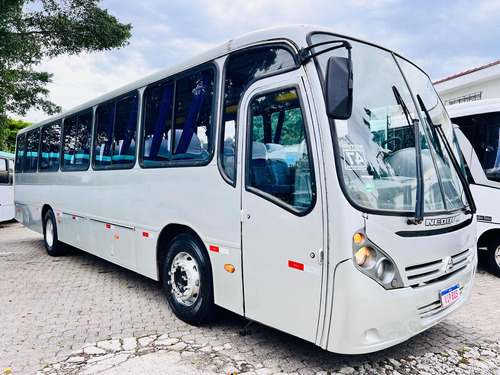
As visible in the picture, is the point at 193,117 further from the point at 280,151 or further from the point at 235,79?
the point at 280,151

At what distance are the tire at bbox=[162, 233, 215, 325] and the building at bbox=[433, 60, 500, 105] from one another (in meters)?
13.6

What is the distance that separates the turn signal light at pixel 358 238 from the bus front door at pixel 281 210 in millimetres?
245

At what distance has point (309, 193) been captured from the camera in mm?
3209

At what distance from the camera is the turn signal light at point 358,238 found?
2.98 meters

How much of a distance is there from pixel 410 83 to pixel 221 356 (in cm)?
312

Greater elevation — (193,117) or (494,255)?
(193,117)

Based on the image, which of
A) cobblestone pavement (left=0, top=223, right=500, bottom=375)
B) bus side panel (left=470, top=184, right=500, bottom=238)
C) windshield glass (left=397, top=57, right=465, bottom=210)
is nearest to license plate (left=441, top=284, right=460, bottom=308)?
cobblestone pavement (left=0, top=223, right=500, bottom=375)

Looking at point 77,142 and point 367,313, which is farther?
point 77,142

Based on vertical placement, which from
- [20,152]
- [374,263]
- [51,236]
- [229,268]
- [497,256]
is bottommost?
[497,256]

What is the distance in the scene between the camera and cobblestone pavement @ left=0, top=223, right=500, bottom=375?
142 inches

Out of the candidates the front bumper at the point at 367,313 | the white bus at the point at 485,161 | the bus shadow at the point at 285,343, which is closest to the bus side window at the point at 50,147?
the bus shadow at the point at 285,343

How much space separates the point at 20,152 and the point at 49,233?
3.49 metres

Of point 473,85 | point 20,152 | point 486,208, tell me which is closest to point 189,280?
point 486,208

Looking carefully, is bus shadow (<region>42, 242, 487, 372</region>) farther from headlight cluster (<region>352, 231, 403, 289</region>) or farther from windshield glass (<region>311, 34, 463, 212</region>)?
windshield glass (<region>311, 34, 463, 212</region>)
